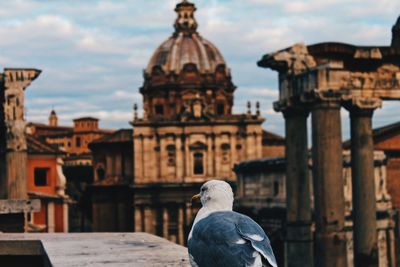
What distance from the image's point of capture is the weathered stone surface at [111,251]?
6.71 meters

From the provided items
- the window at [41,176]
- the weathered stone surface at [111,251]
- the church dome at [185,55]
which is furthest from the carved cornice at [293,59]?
the church dome at [185,55]

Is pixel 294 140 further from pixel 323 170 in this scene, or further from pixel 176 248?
pixel 176 248

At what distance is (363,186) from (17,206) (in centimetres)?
885

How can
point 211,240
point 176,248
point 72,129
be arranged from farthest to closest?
point 72,129
point 176,248
point 211,240

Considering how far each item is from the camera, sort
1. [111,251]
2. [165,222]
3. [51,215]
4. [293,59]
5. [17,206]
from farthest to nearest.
→ [165,222]
[51,215]
[293,59]
[17,206]
[111,251]

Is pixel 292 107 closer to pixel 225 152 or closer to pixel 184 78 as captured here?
pixel 225 152

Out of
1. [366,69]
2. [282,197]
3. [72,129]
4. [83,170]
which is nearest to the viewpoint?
[366,69]

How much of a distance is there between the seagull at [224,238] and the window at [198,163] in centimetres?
6017

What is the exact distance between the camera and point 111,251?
757 cm

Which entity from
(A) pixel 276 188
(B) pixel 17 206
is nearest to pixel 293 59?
(B) pixel 17 206

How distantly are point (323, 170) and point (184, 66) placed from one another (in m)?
52.3

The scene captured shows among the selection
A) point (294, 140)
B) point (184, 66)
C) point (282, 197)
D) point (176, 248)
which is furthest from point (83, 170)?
point (176, 248)

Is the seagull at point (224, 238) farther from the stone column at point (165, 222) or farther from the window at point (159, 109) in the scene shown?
the window at point (159, 109)

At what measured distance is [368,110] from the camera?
20969 mm
